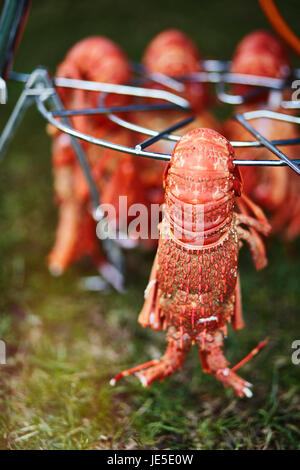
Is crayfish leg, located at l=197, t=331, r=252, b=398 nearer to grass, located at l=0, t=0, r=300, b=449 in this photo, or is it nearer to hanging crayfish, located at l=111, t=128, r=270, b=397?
hanging crayfish, located at l=111, t=128, r=270, b=397

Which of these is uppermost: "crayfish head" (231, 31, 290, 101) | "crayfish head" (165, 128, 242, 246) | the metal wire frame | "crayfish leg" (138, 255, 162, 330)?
"crayfish head" (231, 31, 290, 101)

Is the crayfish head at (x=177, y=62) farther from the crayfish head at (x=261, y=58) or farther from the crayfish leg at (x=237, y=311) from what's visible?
the crayfish leg at (x=237, y=311)

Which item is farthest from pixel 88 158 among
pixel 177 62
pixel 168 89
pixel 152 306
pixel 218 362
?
pixel 218 362

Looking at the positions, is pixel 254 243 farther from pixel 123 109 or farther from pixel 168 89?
pixel 168 89

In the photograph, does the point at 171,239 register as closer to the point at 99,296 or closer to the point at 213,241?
the point at 213,241

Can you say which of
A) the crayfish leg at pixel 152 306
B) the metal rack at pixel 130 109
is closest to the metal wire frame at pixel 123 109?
the metal rack at pixel 130 109

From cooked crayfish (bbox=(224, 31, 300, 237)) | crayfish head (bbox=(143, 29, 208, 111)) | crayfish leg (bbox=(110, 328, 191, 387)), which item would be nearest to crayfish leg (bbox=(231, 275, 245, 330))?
crayfish leg (bbox=(110, 328, 191, 387))
